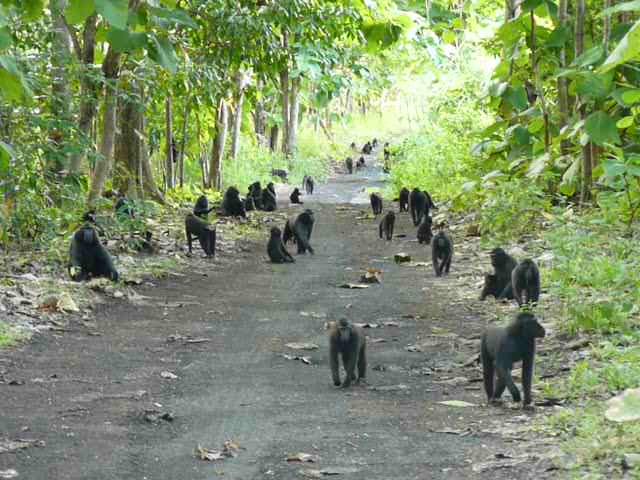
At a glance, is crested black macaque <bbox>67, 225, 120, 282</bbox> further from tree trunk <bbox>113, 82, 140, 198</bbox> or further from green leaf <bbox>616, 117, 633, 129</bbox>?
tree trunk <bbox>113, 82, 140, 198</bbox>

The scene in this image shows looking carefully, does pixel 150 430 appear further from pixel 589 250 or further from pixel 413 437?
pixel 589 250

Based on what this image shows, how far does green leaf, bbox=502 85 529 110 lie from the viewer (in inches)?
582

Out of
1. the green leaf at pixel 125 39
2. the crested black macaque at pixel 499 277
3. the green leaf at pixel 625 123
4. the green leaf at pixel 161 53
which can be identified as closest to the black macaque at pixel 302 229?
the crested black macaque at pixel 499 277

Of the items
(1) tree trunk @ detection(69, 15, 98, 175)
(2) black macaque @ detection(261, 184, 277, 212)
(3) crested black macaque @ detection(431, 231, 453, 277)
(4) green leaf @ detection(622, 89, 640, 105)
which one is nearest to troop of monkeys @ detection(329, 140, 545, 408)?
(4) green leaf @ detection(622, 89, 640, 105)

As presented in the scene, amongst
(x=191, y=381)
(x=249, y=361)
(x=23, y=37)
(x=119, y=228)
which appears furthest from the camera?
(x=119, y=228)

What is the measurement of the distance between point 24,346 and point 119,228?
5.06 m

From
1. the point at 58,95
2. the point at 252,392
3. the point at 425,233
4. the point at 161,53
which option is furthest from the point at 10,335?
the point at 425,233

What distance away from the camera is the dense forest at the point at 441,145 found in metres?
5.51

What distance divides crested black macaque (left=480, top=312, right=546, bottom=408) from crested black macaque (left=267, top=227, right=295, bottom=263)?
26.4 feet

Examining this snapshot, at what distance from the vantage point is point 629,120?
10898 mm

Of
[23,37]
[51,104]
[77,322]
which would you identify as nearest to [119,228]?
[51,104]

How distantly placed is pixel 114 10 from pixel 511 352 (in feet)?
13.5

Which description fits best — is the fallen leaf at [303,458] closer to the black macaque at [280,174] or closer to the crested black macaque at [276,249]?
the crested black macaque at [276,249]

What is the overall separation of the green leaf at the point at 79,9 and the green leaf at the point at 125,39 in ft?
0.46
